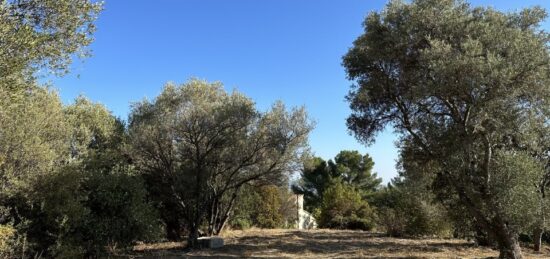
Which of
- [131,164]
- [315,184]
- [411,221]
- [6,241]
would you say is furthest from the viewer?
[315,184]

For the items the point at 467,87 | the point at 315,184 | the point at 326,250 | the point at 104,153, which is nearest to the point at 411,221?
the point at 326,250

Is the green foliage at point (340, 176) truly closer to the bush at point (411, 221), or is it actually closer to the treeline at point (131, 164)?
the bush at point (411, 221)

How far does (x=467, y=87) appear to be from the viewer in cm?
953

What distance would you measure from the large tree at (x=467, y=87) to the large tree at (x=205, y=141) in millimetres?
4866

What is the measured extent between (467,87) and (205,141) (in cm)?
963

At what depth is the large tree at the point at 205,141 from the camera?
49.4 feet

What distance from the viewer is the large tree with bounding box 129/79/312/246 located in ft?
49.4

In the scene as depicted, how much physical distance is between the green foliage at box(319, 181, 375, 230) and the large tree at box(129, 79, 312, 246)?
34.8 ft

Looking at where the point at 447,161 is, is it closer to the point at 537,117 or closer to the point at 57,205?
the point at 537,117

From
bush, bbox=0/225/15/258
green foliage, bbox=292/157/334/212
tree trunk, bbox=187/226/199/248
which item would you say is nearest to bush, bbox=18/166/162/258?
bush, bbox=0/225/15/258

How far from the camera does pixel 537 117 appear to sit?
1081 centimetres

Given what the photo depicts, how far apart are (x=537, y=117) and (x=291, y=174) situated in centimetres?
1006

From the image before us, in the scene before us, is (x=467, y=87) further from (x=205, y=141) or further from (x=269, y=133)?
(x=205, y=141)

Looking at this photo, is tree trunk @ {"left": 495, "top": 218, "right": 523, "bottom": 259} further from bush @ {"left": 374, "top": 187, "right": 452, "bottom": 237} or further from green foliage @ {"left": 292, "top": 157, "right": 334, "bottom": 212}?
green foliage @ {"left": 292, "top": 157, "right": 334, "bottom": 212}
